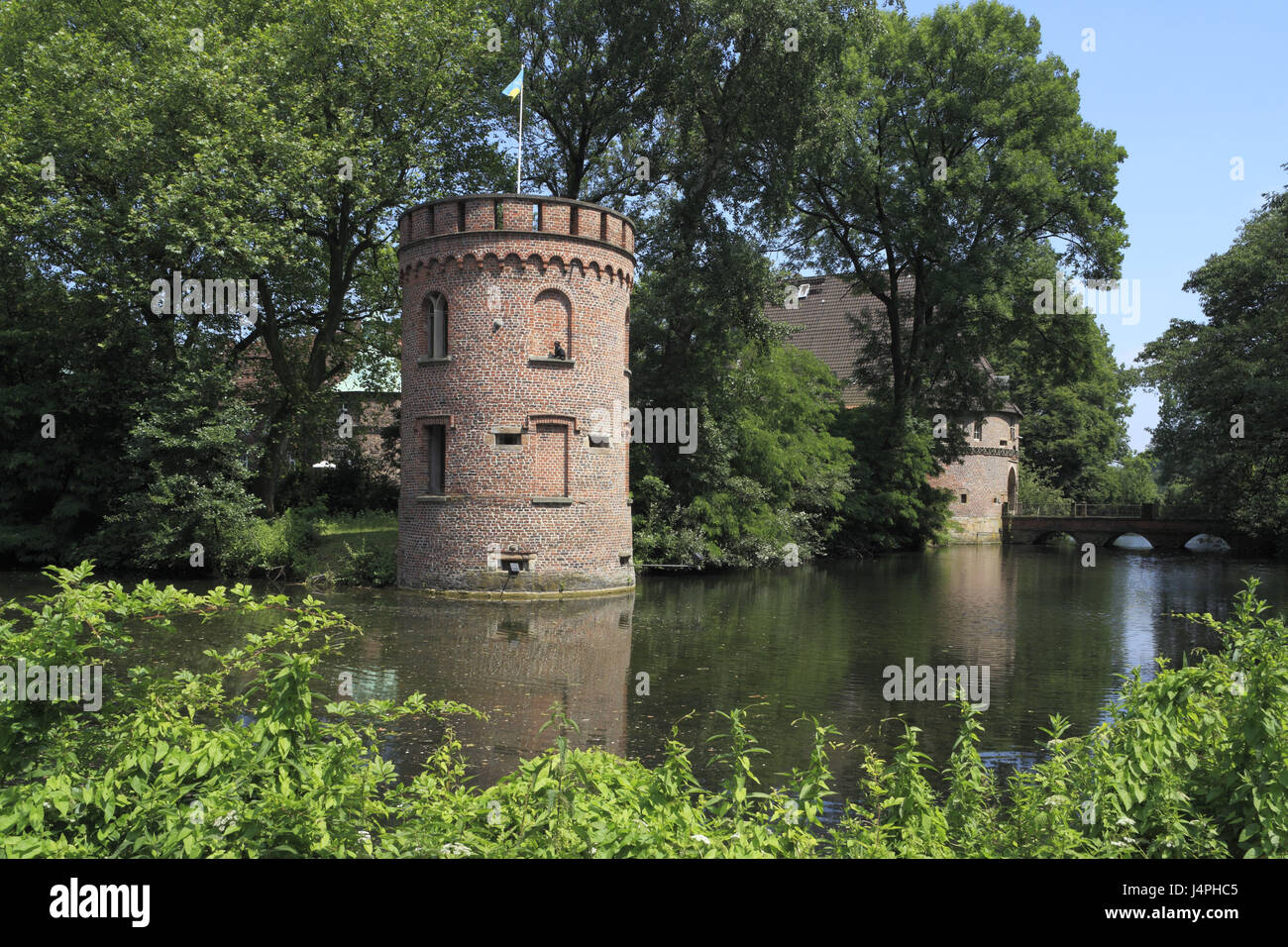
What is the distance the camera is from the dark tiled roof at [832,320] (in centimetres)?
4441

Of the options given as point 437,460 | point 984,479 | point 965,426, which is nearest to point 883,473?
point 965,426

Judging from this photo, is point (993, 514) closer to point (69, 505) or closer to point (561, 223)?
point (561, 223)

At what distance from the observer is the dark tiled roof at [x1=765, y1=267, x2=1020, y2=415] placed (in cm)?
4441

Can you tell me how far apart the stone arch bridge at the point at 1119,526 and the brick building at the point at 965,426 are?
1315 millimetres

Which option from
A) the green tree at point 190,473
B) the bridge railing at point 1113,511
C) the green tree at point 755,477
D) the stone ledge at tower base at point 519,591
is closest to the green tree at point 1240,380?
the bridge railing at point 1113,511

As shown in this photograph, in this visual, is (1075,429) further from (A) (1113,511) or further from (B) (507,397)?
Answer: (B) (507,397)

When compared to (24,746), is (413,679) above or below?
below

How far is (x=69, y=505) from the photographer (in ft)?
77.5

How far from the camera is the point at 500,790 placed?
14.0ft

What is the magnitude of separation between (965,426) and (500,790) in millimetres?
43286

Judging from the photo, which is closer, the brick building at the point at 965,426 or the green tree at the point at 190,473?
the green tree at the point at 190,473

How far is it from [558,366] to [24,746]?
16401 millimetres

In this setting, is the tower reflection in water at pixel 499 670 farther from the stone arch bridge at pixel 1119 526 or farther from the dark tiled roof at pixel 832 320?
the stone arch bridge at pixel 1119 526

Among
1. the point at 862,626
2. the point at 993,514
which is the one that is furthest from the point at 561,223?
the point at 993,514
